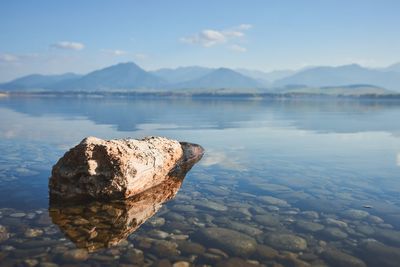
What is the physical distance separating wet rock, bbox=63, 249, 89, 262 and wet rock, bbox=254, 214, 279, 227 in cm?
491

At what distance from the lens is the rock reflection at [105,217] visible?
9.84m

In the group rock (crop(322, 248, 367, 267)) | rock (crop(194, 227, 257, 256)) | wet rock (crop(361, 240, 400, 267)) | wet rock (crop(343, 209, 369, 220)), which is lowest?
wet rock (crop(361, 240, 400, 267))

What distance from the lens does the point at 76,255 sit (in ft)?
28.6

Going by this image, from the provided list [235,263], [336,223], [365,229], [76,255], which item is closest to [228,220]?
[235,263]

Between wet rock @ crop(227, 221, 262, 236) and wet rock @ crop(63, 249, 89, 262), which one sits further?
wet rock @ crop(227, 221, 262, 236)

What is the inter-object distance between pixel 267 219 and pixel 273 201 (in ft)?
6.21

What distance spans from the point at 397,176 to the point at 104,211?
12.6 m

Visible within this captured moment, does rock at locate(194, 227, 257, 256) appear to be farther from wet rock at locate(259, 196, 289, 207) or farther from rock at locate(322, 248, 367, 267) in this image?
wet rock at locate(259, 196, 289, 207)

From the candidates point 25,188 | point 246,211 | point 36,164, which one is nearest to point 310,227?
point 246,211

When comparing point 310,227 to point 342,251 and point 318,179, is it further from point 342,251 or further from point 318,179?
point 318,179

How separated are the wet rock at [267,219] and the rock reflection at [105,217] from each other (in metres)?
3.11

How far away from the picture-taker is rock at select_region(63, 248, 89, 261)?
8586 mm

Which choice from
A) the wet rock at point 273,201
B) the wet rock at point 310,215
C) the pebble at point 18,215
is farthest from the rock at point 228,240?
the pebble at point 18,215

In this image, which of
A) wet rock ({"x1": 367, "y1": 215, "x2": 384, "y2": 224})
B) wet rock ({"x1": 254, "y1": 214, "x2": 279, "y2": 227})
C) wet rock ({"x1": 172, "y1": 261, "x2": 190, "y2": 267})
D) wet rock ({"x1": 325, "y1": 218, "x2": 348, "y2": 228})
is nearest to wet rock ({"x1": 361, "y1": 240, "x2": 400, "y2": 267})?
wet rock ({"x1": 325, "y1": 218, "x2": 348, "y2": 228})
